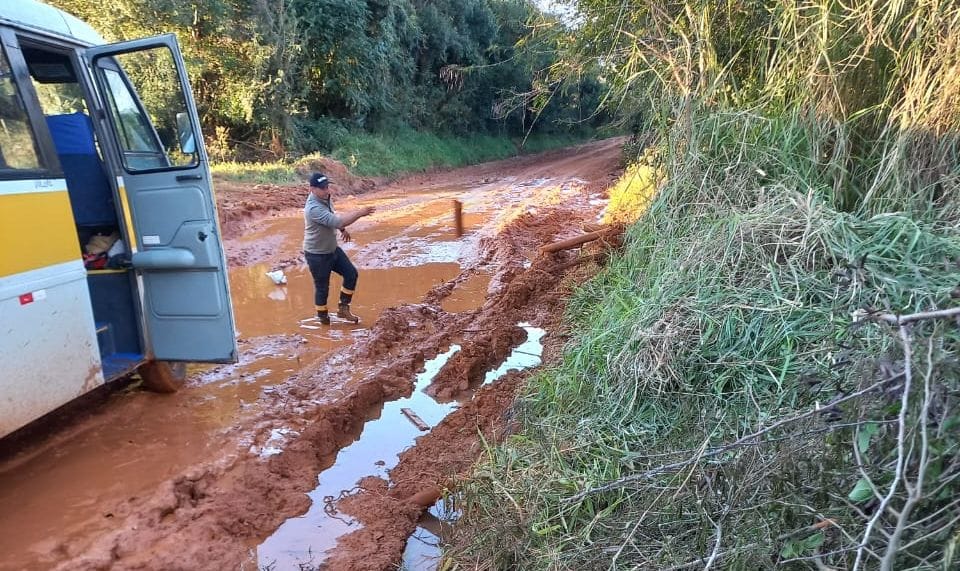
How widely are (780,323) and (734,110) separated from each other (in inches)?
106

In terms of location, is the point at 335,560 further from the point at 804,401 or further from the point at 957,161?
the point at 957,161

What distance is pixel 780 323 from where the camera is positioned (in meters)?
3.47

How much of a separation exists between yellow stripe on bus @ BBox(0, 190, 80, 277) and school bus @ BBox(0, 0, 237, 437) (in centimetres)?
1

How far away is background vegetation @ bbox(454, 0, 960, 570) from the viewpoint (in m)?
1.85

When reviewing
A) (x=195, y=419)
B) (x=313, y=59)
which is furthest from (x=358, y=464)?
(x=313, y=59)

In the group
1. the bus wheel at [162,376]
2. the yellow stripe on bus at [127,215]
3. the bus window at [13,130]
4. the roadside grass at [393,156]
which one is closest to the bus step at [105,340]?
the bus wheel at [162,376]

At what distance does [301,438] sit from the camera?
14.2 feet

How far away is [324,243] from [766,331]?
15.7 feet

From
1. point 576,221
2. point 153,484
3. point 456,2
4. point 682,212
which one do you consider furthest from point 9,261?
point 456,2

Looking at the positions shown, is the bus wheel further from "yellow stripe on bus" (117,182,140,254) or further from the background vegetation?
the background vegetation

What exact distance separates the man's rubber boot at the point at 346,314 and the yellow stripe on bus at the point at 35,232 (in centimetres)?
327

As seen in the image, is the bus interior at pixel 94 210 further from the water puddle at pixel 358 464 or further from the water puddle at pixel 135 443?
the water puddle at pixel 358 464

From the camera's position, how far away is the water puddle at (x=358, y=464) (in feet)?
10.8

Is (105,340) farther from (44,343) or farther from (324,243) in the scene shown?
(324,243)
